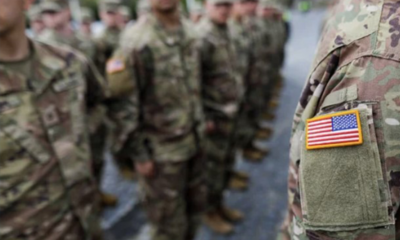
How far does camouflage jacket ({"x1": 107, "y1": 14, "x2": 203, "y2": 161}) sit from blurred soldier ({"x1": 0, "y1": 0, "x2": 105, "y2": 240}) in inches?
19.4

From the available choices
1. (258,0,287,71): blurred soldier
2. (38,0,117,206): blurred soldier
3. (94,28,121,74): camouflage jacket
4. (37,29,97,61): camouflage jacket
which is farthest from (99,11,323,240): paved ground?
(94,28,121,74): camouflage jacket

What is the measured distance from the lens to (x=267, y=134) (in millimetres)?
5473

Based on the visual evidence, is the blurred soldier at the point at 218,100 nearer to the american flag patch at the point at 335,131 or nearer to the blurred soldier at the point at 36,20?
the blurred soldier at the point at 36,20

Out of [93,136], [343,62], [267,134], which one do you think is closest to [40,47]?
[343,62]

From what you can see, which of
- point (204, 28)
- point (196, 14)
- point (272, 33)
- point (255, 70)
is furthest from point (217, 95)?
point (272, 33)

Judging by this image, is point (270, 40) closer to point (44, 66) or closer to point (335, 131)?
point (44, 66)

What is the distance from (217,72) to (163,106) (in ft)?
3.03

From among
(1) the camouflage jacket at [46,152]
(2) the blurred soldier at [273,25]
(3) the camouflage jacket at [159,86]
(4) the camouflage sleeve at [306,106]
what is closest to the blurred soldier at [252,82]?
(2) the blurred soldier at [273,25]

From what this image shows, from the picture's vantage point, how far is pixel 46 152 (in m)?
1.56

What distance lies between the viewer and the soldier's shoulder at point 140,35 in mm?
2254

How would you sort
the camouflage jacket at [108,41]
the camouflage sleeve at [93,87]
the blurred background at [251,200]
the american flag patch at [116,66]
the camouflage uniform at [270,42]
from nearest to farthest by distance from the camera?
the camouflage sleeve at [93,87], the american flag patch at [116,66], the blurred background at [251,200], the camouflage jacket at [108,41], the camouflage uniform at [270,42]

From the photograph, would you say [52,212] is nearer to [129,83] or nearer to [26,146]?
[26,146]

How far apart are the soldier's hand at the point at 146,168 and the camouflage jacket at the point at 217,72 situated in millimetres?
969

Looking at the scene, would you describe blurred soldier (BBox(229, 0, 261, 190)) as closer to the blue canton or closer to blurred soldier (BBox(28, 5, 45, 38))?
blurred soldier (BBox(28, 5, 45, 38))
